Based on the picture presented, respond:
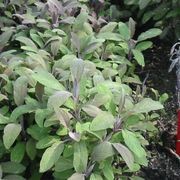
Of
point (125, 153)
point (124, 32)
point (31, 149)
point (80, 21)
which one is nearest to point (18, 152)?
point (31, 149)

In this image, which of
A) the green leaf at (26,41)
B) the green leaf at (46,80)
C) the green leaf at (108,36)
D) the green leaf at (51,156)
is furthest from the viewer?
the green leaf at (108,36)

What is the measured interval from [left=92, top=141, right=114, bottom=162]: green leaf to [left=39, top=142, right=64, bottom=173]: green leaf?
0.11 m

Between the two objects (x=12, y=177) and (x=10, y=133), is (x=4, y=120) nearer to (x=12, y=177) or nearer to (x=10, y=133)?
(x=10, y=133)

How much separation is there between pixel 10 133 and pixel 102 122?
0.30 m

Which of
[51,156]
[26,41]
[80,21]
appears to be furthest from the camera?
[80,21]

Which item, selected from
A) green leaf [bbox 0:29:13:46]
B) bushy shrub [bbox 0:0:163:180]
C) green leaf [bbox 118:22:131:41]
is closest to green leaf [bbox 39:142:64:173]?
bushy shrub [bbox 0:0:163:180]

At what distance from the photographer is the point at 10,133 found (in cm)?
146

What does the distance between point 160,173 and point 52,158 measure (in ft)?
2.26

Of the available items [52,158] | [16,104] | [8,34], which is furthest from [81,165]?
[8,34]

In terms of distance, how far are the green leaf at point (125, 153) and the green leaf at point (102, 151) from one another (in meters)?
0.02

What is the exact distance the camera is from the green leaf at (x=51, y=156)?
1364mm

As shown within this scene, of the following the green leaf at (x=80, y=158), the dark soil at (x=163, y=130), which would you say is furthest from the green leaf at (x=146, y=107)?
the dark soil at (x=163, y=130)

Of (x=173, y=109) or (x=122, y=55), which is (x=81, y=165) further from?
(x=173, y=109)

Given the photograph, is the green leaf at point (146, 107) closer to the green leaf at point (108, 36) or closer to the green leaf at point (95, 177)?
the green leaf at point (95, 177)
